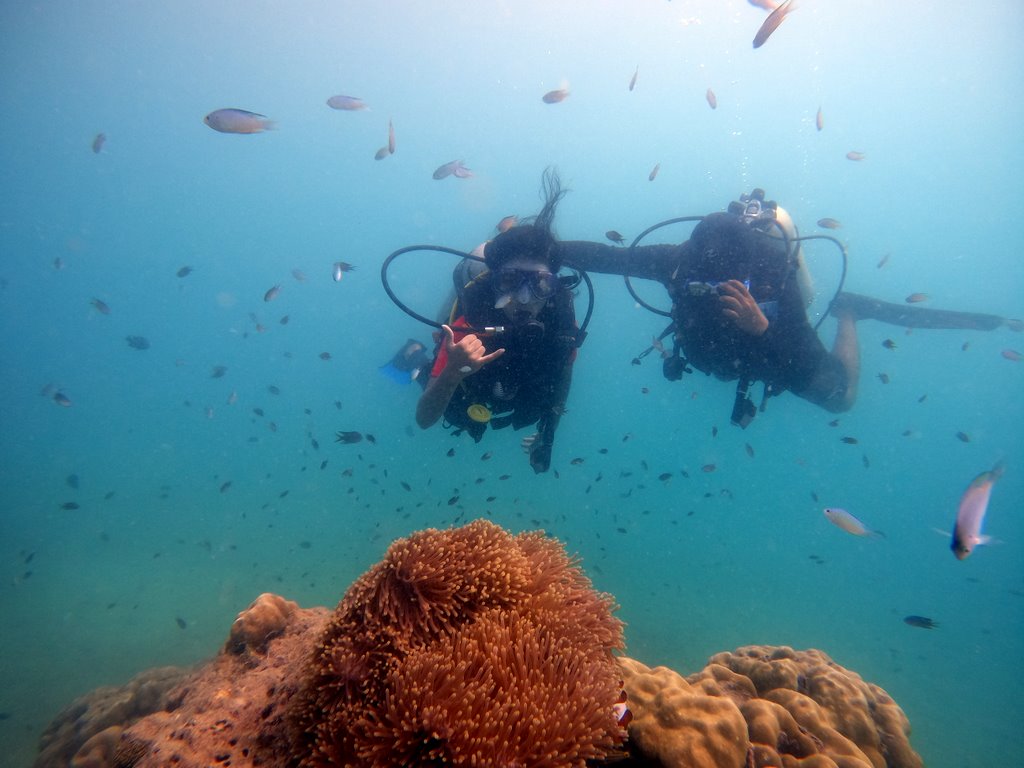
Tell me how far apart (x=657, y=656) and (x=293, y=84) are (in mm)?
59971

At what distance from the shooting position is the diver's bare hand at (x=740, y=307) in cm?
627

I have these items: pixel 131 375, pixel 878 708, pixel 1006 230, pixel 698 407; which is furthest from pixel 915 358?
pixel 131 375

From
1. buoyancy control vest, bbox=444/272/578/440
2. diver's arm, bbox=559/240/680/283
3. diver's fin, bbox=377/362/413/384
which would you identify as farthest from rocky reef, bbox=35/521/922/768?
diver's arm, bbox=559/240/680/283

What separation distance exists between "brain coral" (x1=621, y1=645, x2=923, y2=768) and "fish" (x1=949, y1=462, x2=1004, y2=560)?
4.91ft

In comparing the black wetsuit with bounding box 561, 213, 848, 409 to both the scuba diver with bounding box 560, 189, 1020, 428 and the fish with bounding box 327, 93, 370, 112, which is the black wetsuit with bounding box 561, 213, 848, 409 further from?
the fish with bounding box 327, 93, 370, 112

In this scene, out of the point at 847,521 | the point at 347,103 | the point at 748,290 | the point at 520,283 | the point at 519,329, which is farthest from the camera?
the point at 347,103

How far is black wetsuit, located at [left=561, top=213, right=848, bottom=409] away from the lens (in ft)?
23.3

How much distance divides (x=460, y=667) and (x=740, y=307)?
5878 millimetres

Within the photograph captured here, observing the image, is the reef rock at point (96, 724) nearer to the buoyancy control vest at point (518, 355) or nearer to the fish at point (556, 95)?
the buoyancy control vest at point (518, 355)

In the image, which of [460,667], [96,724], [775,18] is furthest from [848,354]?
[96,724]

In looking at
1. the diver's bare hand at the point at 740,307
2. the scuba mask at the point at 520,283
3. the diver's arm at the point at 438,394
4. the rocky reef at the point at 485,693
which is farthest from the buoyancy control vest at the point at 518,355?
the rocky reef at the point at 485,693

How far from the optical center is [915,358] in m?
98.3

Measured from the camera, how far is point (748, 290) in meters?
6.85

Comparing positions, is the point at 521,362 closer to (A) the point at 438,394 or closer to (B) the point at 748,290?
(A) the point at 438,394
